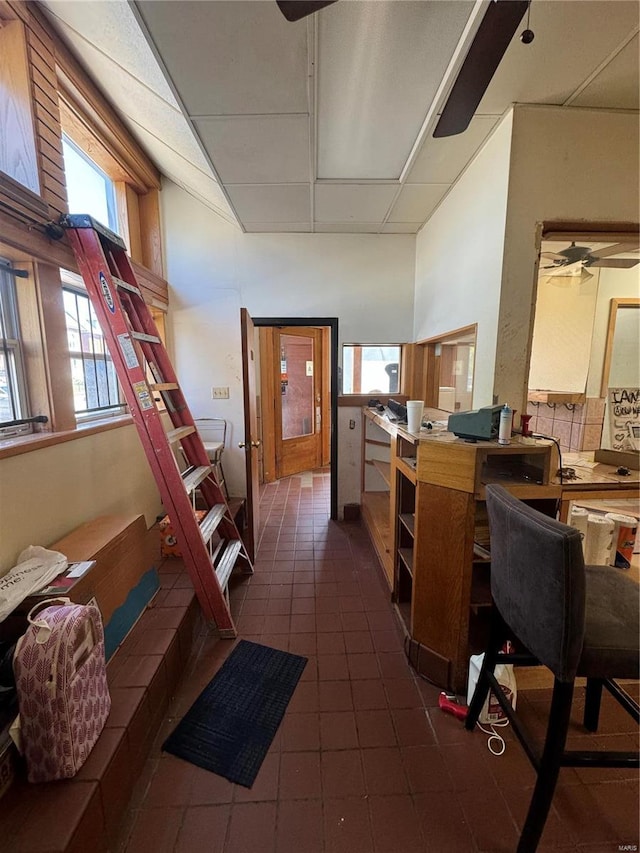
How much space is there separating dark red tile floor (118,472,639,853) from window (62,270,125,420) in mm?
1722

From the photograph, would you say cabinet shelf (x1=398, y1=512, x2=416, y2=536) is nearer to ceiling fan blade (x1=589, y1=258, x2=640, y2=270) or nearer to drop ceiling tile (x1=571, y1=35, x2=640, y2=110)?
ceiling fan blade (x1=589, y1=258, x2=640, y2=270)

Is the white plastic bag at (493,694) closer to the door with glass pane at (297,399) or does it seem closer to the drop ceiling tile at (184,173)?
the drop ceiling tile at (184,173)

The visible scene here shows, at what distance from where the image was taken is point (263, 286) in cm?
318

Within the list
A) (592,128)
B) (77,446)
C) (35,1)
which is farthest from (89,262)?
(592,128)

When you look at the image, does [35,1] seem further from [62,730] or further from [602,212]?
[62,730]

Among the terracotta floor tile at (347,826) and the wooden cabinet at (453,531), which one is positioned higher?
the wooden cabinet at (453,531)

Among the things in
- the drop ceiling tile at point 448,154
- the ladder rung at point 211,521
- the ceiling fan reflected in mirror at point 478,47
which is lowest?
the ladder rung at point 211,521

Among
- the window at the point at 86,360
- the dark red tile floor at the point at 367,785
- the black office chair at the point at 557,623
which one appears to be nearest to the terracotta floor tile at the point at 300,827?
the dark red tile floor at the point at 367,785

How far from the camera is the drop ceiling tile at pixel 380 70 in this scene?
3.96 ft

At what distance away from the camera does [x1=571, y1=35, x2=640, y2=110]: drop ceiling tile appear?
1322 mm

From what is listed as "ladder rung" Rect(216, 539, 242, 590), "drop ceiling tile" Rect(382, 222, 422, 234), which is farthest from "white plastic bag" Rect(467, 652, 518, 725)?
"drop ceiling tile" Rect(382, 222, 422, 234)

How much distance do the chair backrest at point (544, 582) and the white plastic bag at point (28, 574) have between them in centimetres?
169

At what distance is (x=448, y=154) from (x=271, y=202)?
1.29 m

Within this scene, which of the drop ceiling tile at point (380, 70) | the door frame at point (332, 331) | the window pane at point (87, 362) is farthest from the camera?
the door frame at point (332, 331)
